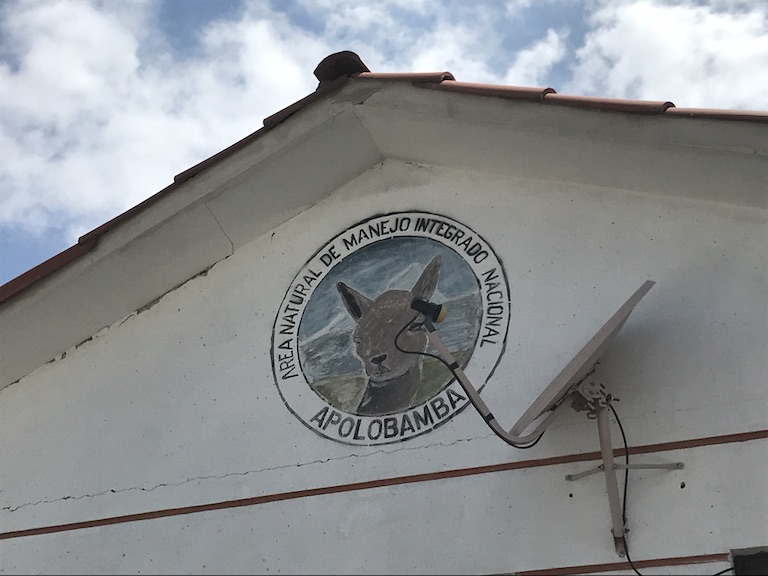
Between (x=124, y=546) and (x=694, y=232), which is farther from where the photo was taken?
(x=124, y=546)

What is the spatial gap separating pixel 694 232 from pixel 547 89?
1081 millimetres

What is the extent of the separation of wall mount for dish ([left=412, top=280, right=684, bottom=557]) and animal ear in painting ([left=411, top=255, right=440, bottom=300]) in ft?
3.47

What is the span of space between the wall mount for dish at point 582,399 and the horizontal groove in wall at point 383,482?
10 cm

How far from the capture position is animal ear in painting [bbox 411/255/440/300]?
5531mm

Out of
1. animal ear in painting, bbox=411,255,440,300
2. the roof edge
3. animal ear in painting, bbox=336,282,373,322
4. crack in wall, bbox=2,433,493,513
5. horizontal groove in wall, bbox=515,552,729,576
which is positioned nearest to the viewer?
horizontal groove in wall, bbox=515,552,729,576

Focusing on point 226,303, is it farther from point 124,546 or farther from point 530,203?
point 530,203

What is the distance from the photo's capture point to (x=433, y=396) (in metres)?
5.16

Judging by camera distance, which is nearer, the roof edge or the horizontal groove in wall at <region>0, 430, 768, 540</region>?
the horizontal groove in wall at <region>0, 430, 768, 540</region>

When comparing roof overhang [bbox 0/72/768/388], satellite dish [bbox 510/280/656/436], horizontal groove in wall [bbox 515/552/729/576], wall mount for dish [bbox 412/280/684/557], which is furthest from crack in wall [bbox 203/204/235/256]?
horizontal groove in wall [bbox 515/552/729/576]

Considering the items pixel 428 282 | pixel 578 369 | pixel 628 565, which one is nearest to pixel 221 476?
pixel 428 282

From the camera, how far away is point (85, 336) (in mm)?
6438

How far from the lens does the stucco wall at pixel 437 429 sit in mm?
4465

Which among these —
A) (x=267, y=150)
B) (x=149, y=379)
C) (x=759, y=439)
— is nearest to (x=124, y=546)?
(x=149, y=379)

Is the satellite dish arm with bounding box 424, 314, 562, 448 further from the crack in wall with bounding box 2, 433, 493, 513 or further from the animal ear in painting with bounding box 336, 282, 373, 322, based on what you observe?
the animal ear in painting with bounding box 336, 282, 373, 322
